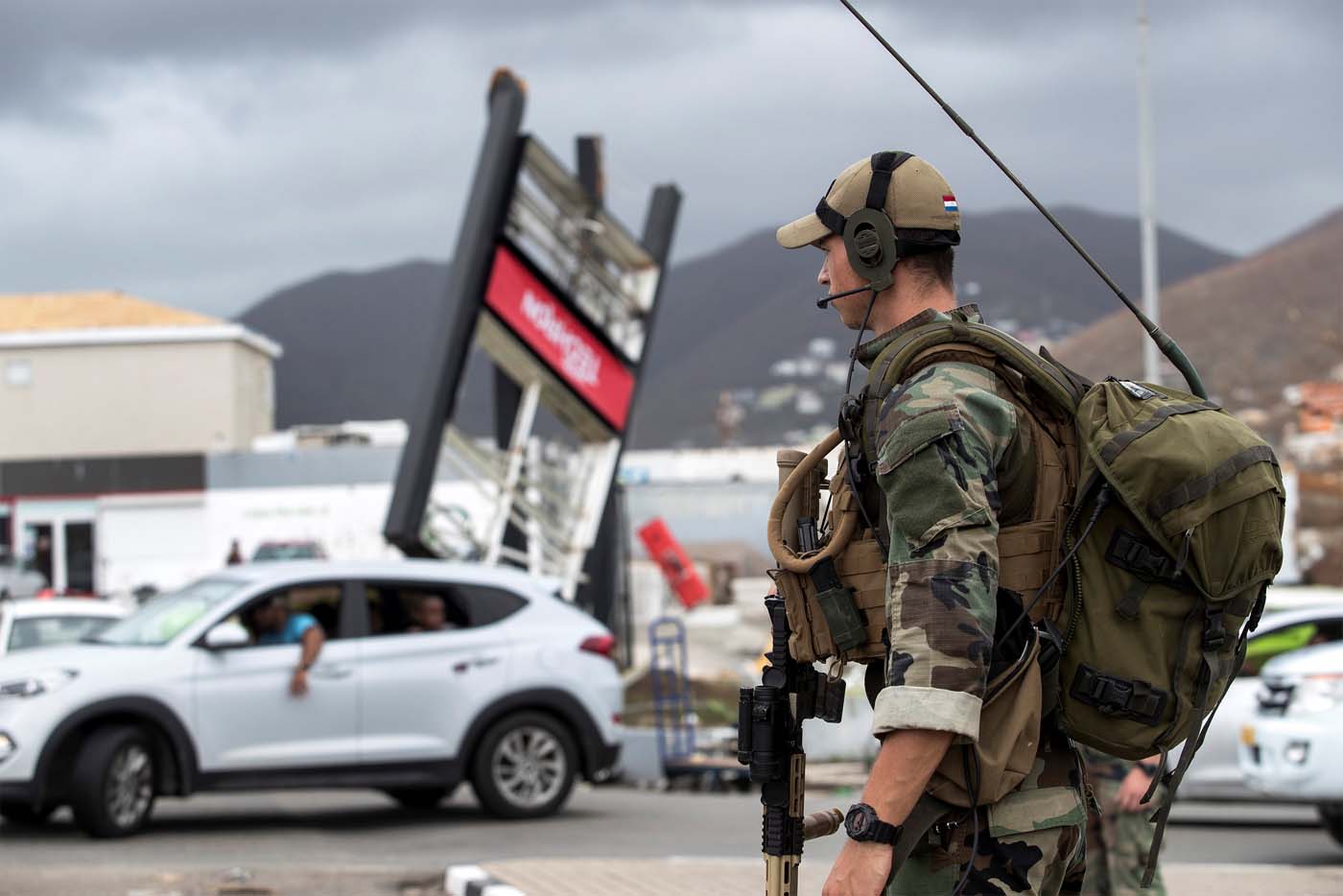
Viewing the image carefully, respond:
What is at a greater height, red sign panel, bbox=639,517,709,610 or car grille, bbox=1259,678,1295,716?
red sign panel, bbox=639,517,709,610

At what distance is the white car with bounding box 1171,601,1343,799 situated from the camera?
1226 centimetres

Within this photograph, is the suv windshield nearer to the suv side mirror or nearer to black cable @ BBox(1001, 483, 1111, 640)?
the suv side mirror

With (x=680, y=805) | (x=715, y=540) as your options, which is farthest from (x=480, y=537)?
(x=715, y=540)

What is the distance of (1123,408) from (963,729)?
2.39 feet

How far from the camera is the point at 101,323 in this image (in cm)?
6931

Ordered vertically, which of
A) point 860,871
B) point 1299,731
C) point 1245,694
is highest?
point 860,871

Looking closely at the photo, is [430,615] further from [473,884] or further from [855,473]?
[855,473]

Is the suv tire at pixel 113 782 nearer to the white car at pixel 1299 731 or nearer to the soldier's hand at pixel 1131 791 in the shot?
the soldier's hand at pixel 1131 791

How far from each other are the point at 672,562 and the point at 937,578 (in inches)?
1127

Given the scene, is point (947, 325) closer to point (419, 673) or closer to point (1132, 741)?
point (1132, 741)

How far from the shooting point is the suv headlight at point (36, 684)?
10547mm

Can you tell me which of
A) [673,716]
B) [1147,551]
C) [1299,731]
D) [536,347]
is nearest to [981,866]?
[1147,551]

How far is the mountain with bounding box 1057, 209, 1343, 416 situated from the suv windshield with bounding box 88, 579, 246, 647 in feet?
269

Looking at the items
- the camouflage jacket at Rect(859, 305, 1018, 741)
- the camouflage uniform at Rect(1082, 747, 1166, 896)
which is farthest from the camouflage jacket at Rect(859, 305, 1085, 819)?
the camouflage uniform at Rect(1082, 747, 1166, 896)
